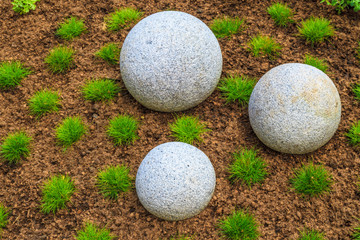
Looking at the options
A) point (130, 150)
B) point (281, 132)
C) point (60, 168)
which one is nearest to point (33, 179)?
point (60, 168)

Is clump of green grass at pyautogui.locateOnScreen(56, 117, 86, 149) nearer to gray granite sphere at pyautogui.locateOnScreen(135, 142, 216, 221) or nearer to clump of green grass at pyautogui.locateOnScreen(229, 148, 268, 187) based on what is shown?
gray granite sphere at pyautogui.locateOnScreen(135, 142, 216, 221)

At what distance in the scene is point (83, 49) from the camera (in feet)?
20.2

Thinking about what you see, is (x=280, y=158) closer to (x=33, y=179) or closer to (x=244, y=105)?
(x=244, y=105)

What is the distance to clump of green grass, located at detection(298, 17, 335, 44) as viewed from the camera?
576 centimetres

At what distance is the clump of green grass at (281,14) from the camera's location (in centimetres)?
609

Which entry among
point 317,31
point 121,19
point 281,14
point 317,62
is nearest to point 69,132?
point 121,19

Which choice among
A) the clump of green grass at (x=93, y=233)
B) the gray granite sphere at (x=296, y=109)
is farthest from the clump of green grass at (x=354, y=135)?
the clump of green grass at (x=93, y=233)

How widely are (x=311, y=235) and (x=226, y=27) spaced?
3.48 meters

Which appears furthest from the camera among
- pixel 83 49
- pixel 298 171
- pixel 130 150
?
pixel 83 49

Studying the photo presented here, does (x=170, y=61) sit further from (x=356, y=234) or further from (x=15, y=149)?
(x=356, y=234)

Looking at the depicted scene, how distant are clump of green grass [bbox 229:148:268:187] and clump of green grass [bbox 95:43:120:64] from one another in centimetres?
256

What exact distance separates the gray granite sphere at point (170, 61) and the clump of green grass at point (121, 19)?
148cm

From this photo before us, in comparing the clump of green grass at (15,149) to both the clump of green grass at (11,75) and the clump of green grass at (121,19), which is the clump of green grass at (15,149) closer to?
the clump of green grass at (11,75)

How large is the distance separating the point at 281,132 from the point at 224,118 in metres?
1.01
